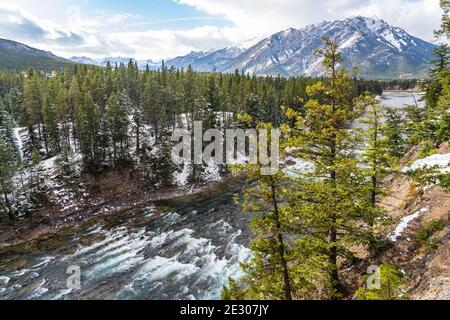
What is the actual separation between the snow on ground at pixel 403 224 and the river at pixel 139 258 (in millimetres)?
13032

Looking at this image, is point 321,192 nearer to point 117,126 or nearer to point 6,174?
point 6,174

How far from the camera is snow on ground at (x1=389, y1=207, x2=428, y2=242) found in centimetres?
1881

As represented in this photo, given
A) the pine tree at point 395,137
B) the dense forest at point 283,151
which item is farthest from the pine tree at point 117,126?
the pine tree at point 395,137

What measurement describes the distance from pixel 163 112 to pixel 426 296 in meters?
63.6

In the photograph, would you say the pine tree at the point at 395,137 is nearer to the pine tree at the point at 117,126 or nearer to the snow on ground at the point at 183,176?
the snow on ground at the point at 183,176

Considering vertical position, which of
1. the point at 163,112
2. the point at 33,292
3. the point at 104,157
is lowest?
the point at 33,292

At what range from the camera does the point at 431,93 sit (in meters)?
44.3

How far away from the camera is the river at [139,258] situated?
26469 mm

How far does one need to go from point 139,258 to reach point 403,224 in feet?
80.3

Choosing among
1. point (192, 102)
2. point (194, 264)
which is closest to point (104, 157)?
point (192, 102)

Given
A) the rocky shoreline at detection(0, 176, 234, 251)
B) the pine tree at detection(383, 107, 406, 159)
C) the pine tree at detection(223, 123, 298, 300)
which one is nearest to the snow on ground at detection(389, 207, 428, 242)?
the pine tree at detection(383, 107, 406, 159)

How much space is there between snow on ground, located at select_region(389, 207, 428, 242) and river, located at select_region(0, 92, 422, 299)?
13.0m
